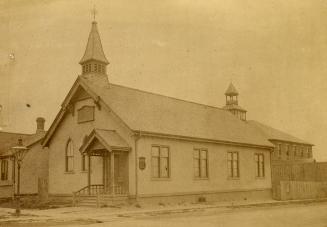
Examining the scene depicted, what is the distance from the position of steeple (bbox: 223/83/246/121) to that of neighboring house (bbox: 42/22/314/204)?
1199cm

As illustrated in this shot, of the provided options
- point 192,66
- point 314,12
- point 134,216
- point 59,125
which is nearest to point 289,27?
point 314,12

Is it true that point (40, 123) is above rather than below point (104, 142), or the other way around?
above

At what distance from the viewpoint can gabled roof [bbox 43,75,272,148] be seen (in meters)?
24.8

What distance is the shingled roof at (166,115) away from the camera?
24844 mm

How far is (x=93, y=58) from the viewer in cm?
2783

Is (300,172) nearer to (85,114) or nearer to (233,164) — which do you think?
(233,164)

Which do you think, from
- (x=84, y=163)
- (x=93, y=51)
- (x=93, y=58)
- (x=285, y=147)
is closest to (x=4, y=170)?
(x=84, y=163)

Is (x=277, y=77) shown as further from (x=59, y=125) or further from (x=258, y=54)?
(x=59, y=125)

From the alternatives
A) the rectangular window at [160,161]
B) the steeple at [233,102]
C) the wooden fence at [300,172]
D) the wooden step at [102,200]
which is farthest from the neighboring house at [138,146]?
the steeple at [233,102]

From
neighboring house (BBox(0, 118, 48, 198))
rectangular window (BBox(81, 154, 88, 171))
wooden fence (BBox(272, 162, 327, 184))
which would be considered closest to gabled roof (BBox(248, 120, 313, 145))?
wooden fence (BBox(272, 162, 327, 184))

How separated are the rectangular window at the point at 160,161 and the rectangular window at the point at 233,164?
5.68 meters

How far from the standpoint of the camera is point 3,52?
59.3 feet

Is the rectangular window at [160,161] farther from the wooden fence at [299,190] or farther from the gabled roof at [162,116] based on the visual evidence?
the wooden fence at [299,190]

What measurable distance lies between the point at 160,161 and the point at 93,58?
7343 mm
